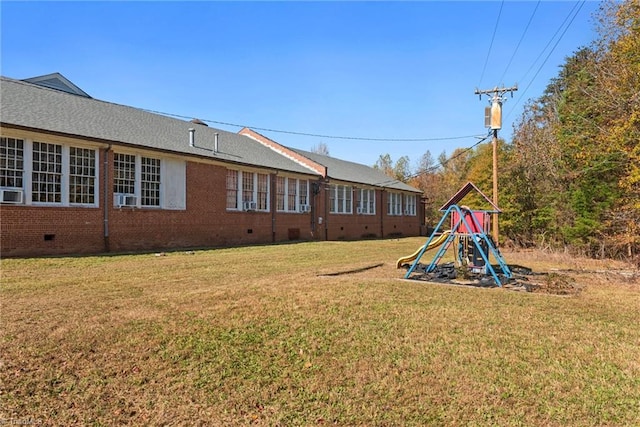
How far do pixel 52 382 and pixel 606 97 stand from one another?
63.7ft

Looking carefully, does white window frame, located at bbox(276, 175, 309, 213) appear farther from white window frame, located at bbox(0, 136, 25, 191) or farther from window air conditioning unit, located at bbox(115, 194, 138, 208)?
white window frame, located at bbox(0, 136, 25, 191)

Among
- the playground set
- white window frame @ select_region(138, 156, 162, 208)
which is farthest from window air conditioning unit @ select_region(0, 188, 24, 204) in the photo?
the playground set

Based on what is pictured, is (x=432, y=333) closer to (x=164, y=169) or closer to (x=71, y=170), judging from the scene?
(x=71, y=170)

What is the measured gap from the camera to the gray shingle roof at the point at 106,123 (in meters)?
15.1

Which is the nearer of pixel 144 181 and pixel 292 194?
pixel 144 181

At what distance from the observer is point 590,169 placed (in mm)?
18281

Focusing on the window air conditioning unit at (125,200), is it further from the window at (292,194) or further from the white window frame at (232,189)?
the window at (292,194)

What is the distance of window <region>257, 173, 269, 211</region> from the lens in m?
24.2

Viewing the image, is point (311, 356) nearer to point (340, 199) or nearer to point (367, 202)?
point (340, 199)

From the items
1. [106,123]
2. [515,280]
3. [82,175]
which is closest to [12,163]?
[82,175]

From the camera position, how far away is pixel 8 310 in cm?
653

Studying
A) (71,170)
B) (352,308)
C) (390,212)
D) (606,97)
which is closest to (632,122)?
(606,97)

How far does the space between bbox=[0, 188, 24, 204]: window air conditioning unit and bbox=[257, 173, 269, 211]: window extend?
11956 millimetres

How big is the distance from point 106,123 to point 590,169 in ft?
67.5
